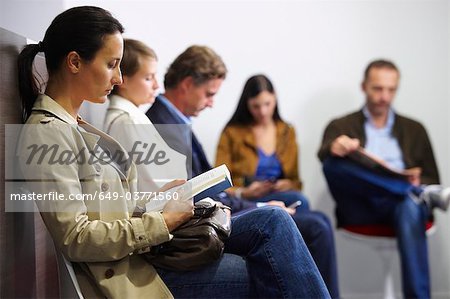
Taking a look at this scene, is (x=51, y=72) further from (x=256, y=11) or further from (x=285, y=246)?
(x=256, y=11)

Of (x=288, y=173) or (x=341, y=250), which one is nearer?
(x=288, y=173)

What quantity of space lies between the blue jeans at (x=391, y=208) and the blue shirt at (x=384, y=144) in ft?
1.00

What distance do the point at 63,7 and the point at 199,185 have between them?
0.79m

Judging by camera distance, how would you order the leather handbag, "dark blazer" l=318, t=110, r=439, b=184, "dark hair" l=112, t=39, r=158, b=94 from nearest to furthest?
the leather handbag < "dark hair" l=112, t=39, r=158, b=94 < "dark blazer" l=318, t=110, r=439, b=184

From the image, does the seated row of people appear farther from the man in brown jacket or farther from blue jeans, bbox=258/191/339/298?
the man in brown jacket

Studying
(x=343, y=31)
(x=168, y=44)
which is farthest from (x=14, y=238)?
(x=343, y=31)

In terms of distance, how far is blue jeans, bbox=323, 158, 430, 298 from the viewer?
9.30 feet

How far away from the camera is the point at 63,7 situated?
1.94 meters

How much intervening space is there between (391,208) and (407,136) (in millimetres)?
493

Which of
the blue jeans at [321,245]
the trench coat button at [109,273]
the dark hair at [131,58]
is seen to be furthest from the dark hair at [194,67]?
the trench coat button at [109,273]

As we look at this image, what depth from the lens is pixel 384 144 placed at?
10.6 feet

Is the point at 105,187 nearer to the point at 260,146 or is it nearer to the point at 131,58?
the point at 131,58

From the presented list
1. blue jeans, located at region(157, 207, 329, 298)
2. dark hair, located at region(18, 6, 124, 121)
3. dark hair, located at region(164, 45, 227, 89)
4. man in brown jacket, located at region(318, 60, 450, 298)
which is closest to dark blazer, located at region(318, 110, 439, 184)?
man in brown jacket, located at region(318, 60, 450, 298)

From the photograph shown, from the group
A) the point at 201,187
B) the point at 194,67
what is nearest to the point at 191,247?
the point at 201,187
